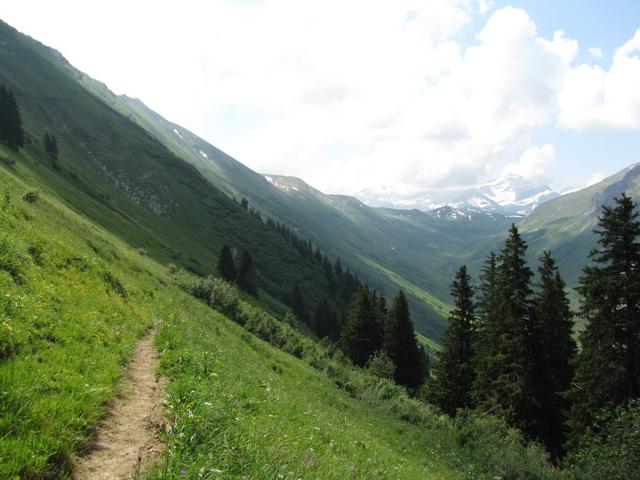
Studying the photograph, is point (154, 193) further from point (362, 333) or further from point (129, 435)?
point (129, 435)

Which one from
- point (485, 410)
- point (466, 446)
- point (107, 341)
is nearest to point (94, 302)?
point (107, 341)

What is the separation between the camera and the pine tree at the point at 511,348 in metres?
33.2

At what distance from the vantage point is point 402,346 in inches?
2498

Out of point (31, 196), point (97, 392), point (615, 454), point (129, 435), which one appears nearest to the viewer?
point (129, 435)

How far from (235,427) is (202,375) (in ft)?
11.2

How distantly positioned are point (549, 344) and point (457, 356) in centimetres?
1319

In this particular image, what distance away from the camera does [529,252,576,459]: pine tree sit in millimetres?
33875

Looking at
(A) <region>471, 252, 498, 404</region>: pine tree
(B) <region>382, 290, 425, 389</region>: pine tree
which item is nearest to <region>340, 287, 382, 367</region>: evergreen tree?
(B) <region>382, 290, 425, 389</region>: pine tree

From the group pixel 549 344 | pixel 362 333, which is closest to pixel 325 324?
pixel 362 333

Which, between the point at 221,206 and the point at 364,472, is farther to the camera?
the point at 221,206

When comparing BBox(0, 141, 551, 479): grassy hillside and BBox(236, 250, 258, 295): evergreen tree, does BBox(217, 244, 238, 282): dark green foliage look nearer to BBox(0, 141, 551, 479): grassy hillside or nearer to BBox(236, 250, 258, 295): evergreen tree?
BBox(236, 250, 258, 295): evergreen tree

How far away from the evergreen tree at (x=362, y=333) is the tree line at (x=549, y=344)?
693 inches

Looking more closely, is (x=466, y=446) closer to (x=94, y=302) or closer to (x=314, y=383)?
(x=314, y=383)

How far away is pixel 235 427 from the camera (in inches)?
296
